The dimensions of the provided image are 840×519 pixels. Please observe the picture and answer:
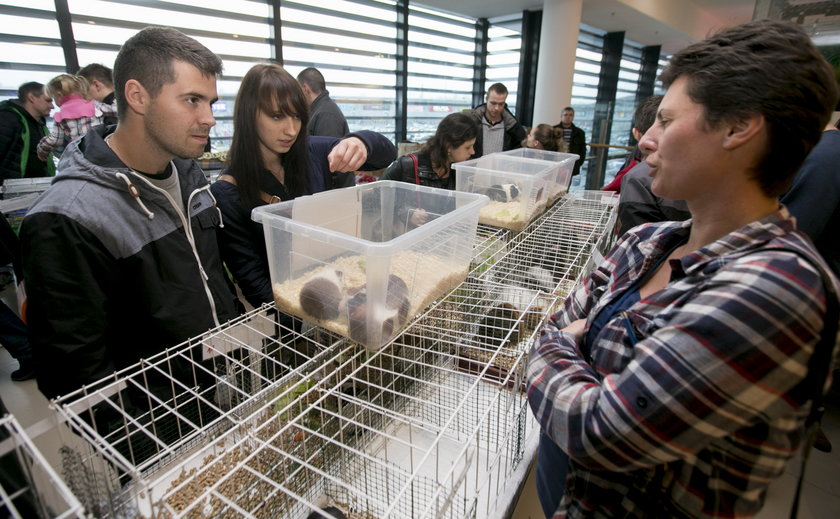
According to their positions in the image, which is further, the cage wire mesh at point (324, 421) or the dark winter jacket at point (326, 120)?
the dark winter jacket at point (326, 120)

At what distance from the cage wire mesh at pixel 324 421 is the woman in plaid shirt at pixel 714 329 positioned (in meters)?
0.19

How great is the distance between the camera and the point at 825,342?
532 millimetres

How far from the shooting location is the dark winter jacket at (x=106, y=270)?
3.39ft

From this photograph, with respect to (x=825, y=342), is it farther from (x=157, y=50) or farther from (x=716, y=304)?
(x=157, y=50)

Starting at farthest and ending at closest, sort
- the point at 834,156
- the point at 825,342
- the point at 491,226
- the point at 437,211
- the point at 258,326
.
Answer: the point at 491,226, the point at 834,156, the point at 437,211, the point at 258,326, the point at 825,342

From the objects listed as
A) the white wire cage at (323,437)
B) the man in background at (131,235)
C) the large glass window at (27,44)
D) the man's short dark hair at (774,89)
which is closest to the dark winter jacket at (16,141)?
the large glass window at (27,44)

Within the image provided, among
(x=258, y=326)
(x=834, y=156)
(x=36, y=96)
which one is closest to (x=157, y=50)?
(x=258, y=326)

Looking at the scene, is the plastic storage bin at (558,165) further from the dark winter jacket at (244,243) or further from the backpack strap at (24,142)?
the backpack strap at (24,142)

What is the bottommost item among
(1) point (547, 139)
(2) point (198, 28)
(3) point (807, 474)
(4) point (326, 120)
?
(3) point (807, 474)

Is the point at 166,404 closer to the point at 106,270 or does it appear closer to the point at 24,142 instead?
the point at 106,270

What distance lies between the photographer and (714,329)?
56 cm

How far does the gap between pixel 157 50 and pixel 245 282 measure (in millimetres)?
748

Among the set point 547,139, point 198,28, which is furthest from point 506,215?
point 198,28

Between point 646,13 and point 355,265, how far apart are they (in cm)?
866
